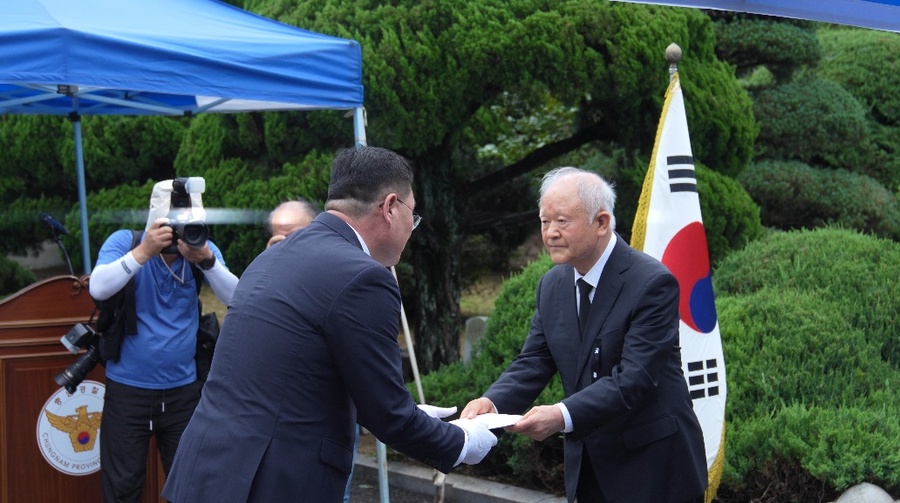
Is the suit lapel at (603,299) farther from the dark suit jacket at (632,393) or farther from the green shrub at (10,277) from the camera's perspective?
the green shrub at (10,277)

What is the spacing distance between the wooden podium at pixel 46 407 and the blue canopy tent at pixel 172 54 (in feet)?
3.77

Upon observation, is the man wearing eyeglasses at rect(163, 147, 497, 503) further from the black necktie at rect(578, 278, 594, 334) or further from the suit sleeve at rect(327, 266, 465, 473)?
the black necktie at rect(578, 278, 594, 334)

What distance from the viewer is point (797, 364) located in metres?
5.91

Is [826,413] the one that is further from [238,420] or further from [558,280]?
[238,420]

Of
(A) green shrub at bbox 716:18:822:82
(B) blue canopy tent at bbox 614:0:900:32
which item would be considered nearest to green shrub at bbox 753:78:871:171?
(A) green shrub at bbox 716:18:822:82

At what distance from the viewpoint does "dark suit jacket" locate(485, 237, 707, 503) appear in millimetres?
3301

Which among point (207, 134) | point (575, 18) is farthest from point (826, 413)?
point (207, 134)

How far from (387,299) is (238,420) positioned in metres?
0.50

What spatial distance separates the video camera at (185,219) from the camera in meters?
4.58

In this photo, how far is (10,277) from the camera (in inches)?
409

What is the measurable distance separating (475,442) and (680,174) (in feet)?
8.46

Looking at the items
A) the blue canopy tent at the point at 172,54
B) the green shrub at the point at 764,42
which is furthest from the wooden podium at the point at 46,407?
the green shrub at the point at 764,42

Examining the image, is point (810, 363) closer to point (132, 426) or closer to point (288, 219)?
point (288, 219)

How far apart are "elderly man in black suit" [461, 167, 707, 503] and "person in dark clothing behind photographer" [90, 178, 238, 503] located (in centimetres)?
175
